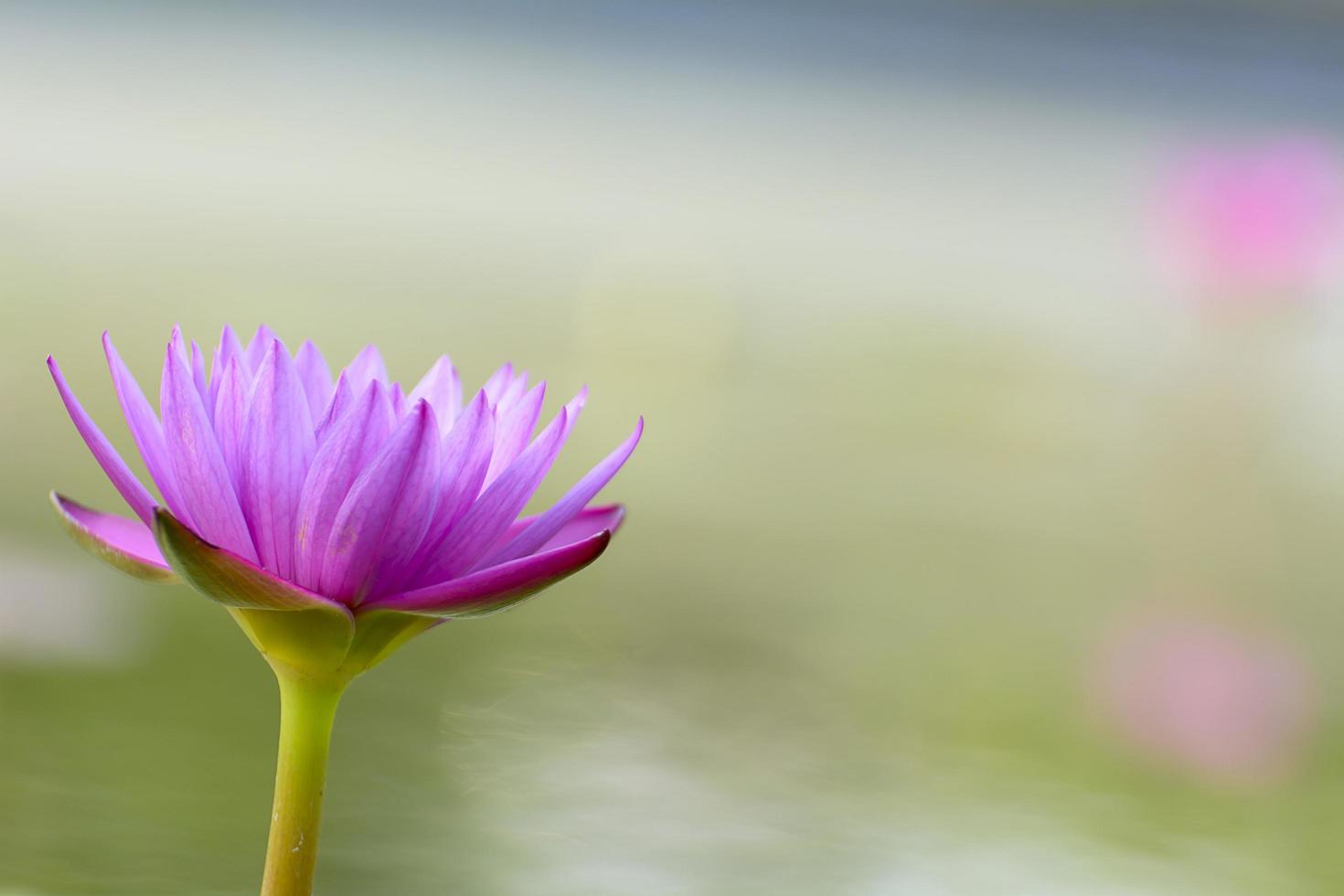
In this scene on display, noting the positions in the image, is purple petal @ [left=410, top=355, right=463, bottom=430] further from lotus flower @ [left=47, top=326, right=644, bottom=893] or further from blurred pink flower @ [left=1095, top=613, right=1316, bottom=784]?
blurred pink flower @ [left=1095, top=613, right=1316, bottom=784]

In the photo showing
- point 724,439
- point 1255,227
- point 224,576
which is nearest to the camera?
point 224,576

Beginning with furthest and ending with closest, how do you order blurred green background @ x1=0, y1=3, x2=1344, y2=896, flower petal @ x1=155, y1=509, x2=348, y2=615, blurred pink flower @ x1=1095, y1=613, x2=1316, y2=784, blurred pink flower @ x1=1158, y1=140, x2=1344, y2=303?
blurred pink flower @ x1=1158, y1=140, x2=1344, y2=303 < blurred pink flower @ x1=1095, y1=613, x2=1316, y2=784 < blurred green background @ x1=0, y1=3, x2=1344, y2=896 < flower petal @ x1=155, y1=509, x2=348, y2=615

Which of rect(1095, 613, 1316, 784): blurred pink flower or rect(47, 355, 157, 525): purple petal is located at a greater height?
rect(1095, 613, 1316, 784): blurred pink flower

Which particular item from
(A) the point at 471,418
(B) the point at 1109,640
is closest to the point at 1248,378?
(B) the point at 1109,640

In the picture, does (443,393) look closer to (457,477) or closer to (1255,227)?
(457,477)

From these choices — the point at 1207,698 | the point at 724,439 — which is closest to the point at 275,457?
the point at 1207,698

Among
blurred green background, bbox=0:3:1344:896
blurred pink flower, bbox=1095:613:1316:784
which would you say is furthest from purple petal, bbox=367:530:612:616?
blurred pink flower, bbox=1095:613:1316:784
